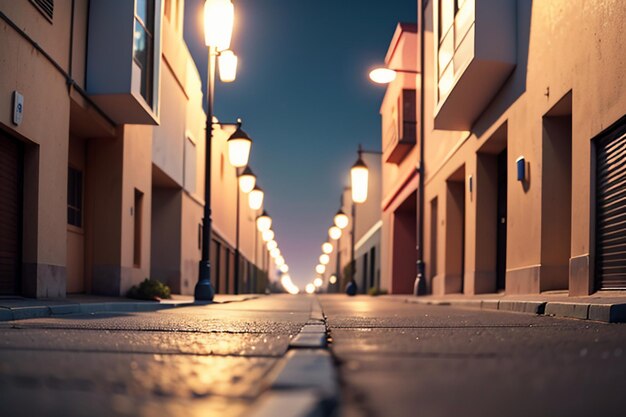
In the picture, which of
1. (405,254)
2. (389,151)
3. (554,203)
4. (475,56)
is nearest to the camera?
(554,203)

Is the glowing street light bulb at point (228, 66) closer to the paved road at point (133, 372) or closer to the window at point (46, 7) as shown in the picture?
the window at point (46, 7)

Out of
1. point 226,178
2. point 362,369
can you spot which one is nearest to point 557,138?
point 362,369

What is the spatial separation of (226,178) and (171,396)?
30.8 m

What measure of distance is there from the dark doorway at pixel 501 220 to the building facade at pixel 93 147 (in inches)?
265

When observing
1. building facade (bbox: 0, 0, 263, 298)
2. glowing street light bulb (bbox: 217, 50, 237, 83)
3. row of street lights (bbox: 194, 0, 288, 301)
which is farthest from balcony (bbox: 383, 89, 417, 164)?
glowing street light bulb (bbox: 217, 50, 237, 83)

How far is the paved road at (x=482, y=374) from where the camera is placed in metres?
1.59

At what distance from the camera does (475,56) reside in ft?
34.6

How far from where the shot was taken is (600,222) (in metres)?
7.33

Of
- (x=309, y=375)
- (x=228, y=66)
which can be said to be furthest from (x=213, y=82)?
(x=309, y=375)

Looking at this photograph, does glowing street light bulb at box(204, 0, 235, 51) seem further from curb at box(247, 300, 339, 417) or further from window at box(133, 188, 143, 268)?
curb at box(247, 300, 339, 417)

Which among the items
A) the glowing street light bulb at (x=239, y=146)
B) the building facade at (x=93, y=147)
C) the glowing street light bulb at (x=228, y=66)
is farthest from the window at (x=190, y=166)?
the glowing street light bulb at (x=228, y=66)

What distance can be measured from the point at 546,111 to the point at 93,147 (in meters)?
8.08

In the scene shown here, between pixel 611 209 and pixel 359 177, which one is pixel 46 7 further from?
pixel 359 177

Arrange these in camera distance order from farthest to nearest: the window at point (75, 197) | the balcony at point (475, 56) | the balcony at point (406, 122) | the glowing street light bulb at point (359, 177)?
the balcony at point (406, 122), the glowing street light bulb at point (359, 177), the window at point (75, 197), the balcony at point (475, 56)
